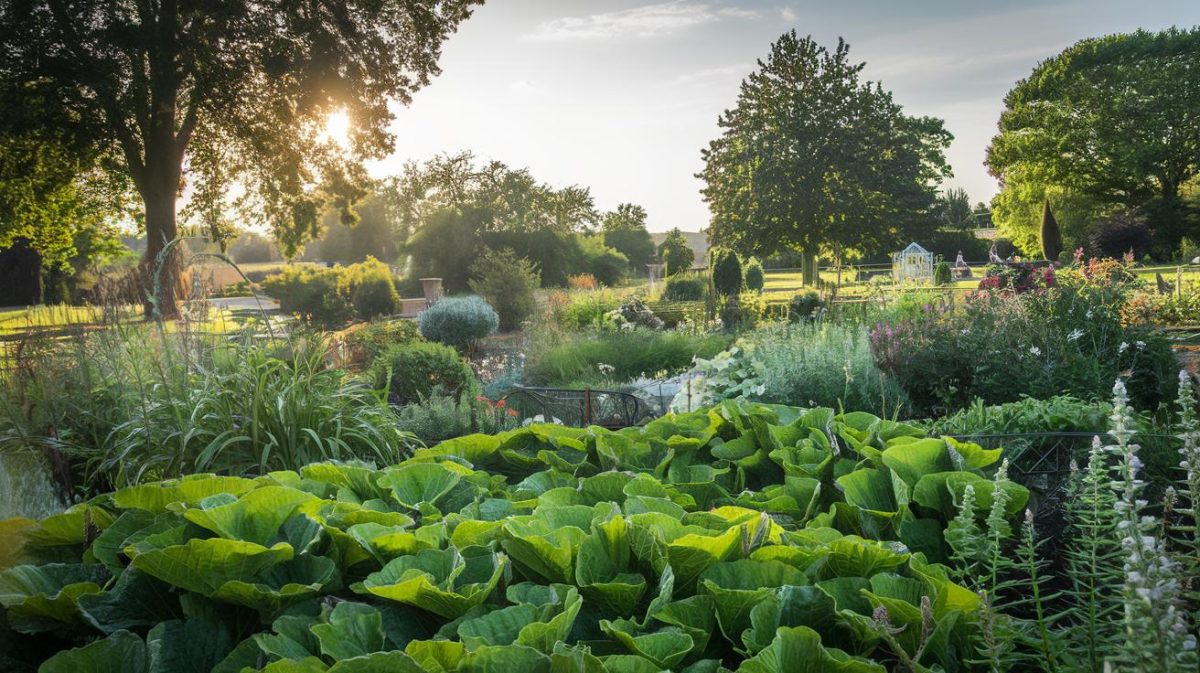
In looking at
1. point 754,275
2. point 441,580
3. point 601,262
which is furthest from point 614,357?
point 601,262

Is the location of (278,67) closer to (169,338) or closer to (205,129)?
(205,129)

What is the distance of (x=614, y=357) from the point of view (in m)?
8.55

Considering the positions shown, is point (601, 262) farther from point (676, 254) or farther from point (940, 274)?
point (940, 274)

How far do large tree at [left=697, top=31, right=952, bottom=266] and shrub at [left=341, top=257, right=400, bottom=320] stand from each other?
8786 millimetres

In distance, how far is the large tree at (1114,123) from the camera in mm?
25016

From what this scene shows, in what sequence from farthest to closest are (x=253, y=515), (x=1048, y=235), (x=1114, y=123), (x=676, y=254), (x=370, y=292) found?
(x=676, y=254) < (x=1114, y=123) < (x=1048, y=235) < (x=370, y=292) < (x=253, y=515)

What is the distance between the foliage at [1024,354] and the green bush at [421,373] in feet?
12.6

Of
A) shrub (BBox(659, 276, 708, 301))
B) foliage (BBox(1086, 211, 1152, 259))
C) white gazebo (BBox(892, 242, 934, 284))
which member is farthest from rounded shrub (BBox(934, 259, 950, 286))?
shrub (BBox(659, 276, 708, 301))

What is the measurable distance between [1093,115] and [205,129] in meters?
28.2

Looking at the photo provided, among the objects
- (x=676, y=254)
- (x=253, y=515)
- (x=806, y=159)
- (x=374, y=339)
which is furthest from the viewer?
(x=676, y=254)

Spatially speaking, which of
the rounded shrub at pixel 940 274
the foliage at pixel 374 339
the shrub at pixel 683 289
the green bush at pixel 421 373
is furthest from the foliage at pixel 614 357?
the rounded shrub at pixel 940 274

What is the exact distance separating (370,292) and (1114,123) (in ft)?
79.5

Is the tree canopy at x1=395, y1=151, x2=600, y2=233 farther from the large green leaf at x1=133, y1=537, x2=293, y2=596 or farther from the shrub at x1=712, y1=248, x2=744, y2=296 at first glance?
the large green leaf at x1=133, y1=537, x2=293, y2=596

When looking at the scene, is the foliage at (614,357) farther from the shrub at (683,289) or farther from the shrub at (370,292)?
the shrub at (370,292)
